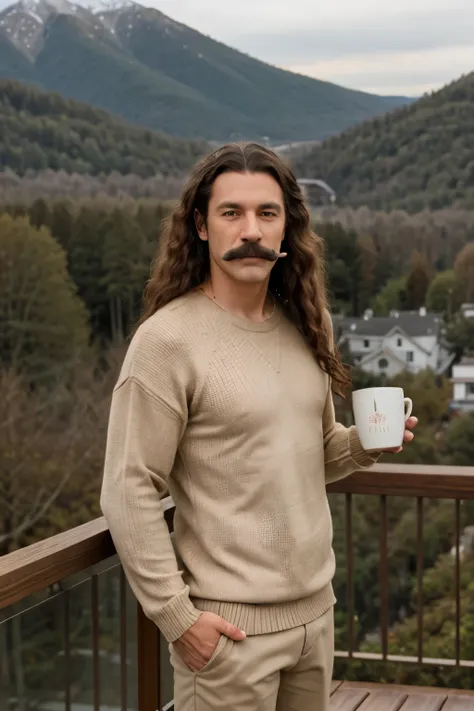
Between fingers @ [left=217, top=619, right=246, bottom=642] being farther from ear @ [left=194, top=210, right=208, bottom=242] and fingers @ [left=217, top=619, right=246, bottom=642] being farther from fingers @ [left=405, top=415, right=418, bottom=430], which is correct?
ear @ [left=194, top=210, right=208, bottom=242]

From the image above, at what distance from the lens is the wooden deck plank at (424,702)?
2.42m

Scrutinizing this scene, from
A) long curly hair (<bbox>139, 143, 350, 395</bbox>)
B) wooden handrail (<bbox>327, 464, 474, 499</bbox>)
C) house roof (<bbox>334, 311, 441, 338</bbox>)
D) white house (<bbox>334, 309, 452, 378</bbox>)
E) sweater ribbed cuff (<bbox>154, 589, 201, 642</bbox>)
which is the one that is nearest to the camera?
sweater ribbed cuff (<bbox>154, 589, 201, 642</bbox>)

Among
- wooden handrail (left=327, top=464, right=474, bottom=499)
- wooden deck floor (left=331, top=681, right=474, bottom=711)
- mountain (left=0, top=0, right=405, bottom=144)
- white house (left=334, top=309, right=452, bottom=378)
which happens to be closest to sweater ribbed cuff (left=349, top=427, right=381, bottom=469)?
wooden handrail (left=327, top=464, right=474, bottom=499)

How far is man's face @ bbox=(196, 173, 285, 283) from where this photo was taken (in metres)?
1.54

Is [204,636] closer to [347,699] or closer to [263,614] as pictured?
[263,614]

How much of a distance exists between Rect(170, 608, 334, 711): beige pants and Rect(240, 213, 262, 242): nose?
0.62 meters

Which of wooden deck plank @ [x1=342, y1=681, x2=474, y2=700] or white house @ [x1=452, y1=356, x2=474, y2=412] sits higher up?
wooden deck plank @ [x1=342, y1=681, x2=474, y2=700]

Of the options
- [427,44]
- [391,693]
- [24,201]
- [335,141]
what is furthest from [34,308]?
[391,693]

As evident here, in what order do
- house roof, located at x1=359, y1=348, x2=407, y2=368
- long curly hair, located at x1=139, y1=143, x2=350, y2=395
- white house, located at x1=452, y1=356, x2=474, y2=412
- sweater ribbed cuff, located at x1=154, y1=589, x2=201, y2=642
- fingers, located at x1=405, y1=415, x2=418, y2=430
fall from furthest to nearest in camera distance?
house roof, located at x1=359, y1=348, x2=407, y2=368
white house, located at x1=452, y1=356, x2=474, y2=412
fingers, located at x1=405, y1=415, x2=418, y2=430
long curly hair, located at x1=139, y1=143, x2=350, y2=395
sweater ribbed cuff, located at x1=154, y1=589, x2=201, y2=642

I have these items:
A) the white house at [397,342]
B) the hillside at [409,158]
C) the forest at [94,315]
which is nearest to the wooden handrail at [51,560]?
the forest at [94,315]

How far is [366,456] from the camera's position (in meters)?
1.76

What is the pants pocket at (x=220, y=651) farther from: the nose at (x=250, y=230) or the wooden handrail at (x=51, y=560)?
the nose at (x=250, y=230)

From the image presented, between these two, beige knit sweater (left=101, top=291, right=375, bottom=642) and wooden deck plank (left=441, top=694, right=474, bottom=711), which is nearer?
beige knit sweater (left=101, top=291, right=375, bottom=642)

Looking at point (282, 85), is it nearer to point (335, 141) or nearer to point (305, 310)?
point (335, 141)
